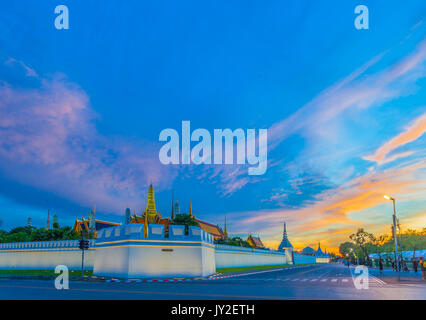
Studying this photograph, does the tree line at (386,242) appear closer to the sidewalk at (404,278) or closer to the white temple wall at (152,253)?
the sidewalk at (404,278)

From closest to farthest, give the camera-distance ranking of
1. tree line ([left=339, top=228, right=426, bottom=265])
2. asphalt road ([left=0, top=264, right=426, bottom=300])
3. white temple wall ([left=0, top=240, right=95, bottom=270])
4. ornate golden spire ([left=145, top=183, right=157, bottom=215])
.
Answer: asphalt road ([left=0, top=264, right=426, bottom=300]) → white temple wall ([left=0, top=240, right=95, bottom=270]) → tree line ([left=339, top=228, right=426, bottom=265]) → ornate golden spire ([left=145, top=183, right=157, bottom=215])

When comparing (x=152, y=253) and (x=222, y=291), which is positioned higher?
(x=152, y=253)

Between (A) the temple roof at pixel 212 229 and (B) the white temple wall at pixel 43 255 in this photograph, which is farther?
(A) the temple roof at pixel 212 229

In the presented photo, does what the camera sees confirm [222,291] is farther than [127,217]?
No

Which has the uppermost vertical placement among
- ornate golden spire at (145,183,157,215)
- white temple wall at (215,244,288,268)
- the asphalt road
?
ornate golden spire at (145,183,157,215)

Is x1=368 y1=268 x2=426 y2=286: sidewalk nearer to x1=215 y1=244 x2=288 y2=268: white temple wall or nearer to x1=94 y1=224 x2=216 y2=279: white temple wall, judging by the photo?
x1=94 y1=224 x2=216 y2=279: white temple wall

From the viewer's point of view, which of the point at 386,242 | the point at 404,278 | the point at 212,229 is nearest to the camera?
the point at 404,278

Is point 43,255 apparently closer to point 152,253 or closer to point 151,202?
point 152,253

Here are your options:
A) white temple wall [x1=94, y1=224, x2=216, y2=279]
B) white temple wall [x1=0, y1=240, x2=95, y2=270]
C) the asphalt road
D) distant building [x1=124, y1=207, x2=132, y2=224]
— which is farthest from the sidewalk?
distant building [x1=124, y1=207, x2=132, y2=224]

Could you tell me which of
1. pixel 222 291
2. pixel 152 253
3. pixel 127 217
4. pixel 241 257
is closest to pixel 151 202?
pixel 127 217

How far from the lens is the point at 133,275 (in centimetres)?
3731

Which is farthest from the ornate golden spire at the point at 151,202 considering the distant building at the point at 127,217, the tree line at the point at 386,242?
the tree line at the point at 386,242

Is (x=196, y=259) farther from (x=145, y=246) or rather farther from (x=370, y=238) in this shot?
(x=370, y=238)
